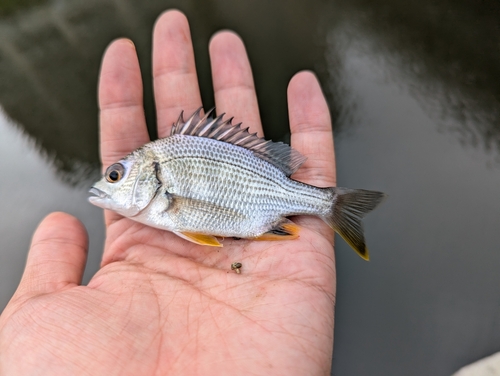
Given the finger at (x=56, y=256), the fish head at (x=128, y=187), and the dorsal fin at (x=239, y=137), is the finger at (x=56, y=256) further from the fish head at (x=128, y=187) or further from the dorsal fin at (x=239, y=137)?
the dorsal fin at (x=239, y=137)

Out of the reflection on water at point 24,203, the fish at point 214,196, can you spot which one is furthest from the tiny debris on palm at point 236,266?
the reflection on water at point 24,203

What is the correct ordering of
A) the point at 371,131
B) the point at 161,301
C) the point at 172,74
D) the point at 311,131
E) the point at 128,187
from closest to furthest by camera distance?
the point at 161,301
the point at 128,187
the point at 311,131
the point at 172,74
the point at 371,131

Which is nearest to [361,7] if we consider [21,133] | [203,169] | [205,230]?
[203,169]

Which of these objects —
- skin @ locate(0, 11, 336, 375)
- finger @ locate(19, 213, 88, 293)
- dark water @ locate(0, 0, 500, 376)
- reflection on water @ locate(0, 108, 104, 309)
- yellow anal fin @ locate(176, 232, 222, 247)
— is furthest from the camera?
reflection on water @ locate(0, 108, 104, 309)

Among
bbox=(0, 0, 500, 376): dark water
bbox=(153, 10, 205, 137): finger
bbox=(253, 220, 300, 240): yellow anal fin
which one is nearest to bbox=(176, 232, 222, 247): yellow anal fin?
bbox=(253, 220, 300, 240): yellow anal fin

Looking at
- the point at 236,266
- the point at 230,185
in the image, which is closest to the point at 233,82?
the point at 230,185

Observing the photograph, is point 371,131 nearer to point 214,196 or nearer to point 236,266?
point 214,196

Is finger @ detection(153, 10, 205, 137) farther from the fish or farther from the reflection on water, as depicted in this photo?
the reflection on water
